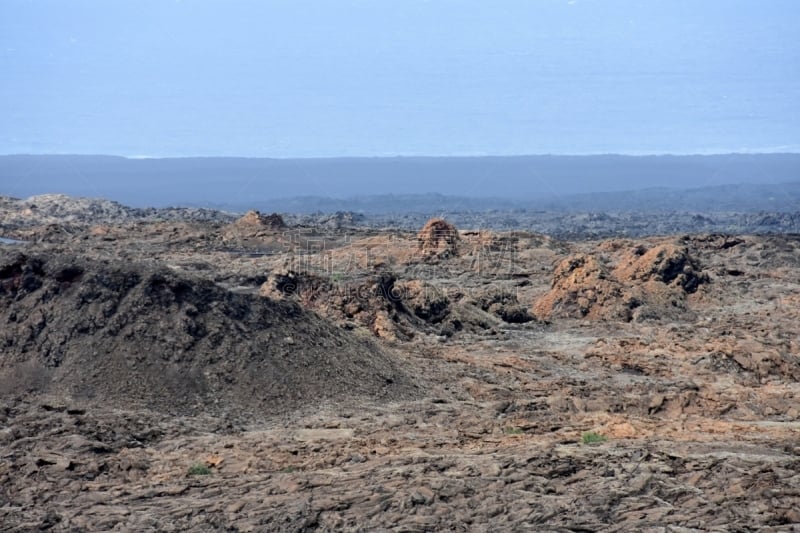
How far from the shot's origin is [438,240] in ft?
114

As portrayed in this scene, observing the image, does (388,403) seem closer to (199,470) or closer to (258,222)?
(199,470)

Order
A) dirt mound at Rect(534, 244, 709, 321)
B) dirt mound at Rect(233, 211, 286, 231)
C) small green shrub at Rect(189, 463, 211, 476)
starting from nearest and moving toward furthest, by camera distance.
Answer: small green shrub at Rect(189, 463, 211, 476), dirt mound at Rect(534, 244, 709, 321), dirt mound at Rect(233, 211, 286, 231)

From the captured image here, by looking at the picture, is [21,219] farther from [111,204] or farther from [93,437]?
[93,437]

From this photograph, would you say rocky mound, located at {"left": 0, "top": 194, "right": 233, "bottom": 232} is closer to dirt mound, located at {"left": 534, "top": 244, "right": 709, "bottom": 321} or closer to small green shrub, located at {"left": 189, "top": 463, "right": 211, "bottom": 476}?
dirt mound, located at {"left": 534, "top": 244, "right": 709, "bottom": 321}

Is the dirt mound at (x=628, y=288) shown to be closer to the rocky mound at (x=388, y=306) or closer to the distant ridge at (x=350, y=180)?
the rocky mound at (x=388, y=306)

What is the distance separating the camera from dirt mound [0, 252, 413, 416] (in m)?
14.4

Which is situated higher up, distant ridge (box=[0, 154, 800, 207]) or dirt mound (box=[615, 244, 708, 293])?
dirt mound (box=[615, 244, 708, 293])

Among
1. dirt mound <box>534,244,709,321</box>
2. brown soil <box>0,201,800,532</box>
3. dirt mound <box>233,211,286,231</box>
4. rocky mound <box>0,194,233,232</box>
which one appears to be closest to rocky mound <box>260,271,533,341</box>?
brown soil <box>0,201,800,532</box>

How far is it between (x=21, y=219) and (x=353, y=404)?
4078cm

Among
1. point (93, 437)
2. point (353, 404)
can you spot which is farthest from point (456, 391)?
point (93, 437)

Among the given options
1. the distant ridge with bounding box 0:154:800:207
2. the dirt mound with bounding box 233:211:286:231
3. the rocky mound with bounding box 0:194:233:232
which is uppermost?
the dirt mound with bounding box 233:211:286:231

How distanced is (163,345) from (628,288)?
42.4 feet

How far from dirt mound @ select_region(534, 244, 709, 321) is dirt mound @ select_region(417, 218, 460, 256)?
22.6ft

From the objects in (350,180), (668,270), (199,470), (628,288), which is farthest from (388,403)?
(350,180)
